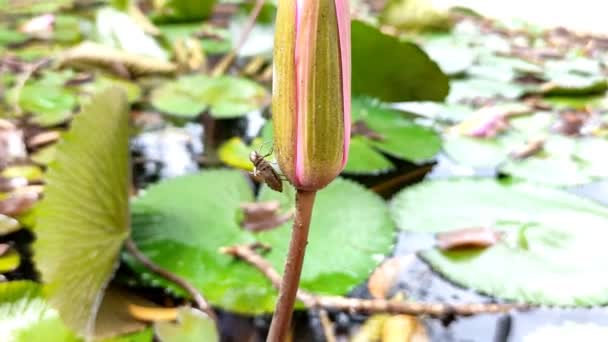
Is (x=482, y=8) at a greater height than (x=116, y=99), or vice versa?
(x=116, y=99)

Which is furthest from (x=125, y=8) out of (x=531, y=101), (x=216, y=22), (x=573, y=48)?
(x=573, y=48)

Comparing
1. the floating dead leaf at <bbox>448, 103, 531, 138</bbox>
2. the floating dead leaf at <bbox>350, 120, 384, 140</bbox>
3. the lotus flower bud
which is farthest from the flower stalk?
the floating dead leaf at <bbox>448, 103, 531, 138</bbox>

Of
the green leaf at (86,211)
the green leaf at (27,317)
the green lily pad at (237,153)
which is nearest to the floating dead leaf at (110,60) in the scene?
the green lily pad at (237,153)

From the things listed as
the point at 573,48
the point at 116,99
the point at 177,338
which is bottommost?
the point at 573,48

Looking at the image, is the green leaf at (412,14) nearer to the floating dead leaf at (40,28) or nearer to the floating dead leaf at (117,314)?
the floating dead leaf at (40,28)

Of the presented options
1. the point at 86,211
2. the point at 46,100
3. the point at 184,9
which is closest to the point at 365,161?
the point at 86,211

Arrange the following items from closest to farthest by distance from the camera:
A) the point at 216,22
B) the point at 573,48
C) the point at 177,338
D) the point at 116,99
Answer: the point at 177,338
the point at 116,99
the point at 573,48
the point at 216,22

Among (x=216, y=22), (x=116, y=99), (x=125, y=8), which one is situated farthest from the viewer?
(x=216, y=22)

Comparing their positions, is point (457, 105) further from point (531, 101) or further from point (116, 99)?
point (116, 99)
